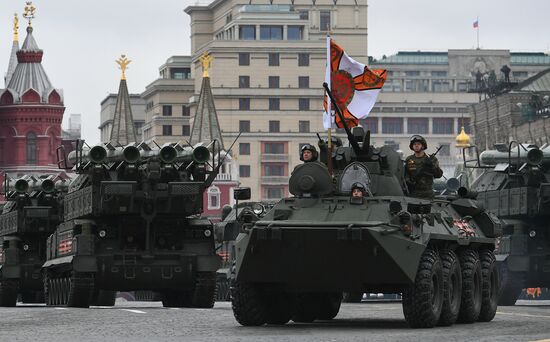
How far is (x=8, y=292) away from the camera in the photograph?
48.1m

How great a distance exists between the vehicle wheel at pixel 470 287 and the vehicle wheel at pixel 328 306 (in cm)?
210

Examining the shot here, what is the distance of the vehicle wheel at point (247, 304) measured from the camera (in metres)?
25.9

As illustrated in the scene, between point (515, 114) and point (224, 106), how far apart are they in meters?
52.6

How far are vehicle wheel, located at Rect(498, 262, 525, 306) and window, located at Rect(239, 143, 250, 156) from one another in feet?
467

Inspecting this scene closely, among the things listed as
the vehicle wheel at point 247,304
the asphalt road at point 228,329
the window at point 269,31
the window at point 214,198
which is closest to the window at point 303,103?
the window at point 269,31

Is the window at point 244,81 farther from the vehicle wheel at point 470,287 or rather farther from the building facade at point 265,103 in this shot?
the vehicle wheel at point 470,287

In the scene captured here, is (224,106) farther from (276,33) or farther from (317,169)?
(317,169)

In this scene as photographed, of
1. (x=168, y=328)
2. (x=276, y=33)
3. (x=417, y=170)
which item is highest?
(x=276, y=33)

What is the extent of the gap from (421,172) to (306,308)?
2.63 m

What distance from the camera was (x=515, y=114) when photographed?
458 feet

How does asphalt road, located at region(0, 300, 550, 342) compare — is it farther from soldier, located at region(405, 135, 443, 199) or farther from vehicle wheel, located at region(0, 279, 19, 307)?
vehicle wheel, located at region(0, 279, 19, 307)

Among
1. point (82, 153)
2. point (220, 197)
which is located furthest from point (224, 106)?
point (82, 153)

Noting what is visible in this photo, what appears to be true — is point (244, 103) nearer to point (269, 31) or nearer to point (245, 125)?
point (245, 125)

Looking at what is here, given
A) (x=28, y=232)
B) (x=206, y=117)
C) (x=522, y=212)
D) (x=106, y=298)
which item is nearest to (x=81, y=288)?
(x=106, y=298)
